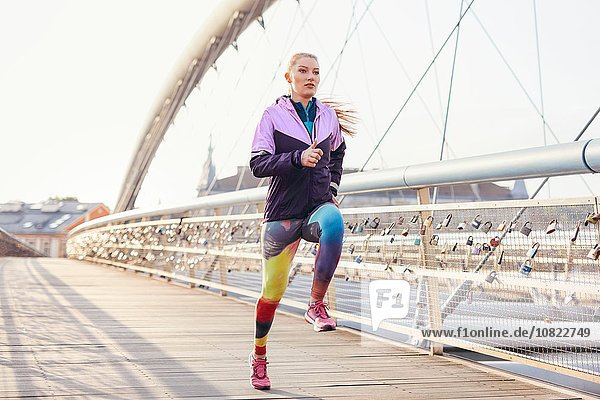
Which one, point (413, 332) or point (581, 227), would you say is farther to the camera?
point (413, 332)

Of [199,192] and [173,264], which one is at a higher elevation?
[199,192]

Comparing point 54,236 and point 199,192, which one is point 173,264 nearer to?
point 199,192

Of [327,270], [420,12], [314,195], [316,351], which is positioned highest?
[420,12]

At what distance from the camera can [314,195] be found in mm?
2543

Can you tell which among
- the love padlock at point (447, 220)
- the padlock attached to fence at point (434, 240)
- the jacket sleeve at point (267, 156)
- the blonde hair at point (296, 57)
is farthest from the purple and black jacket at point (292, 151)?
the padlock attached to fence at point (434, 240)

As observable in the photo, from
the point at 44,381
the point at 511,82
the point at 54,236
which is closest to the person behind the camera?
the point at 44,381

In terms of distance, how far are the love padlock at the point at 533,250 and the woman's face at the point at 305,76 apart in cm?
96

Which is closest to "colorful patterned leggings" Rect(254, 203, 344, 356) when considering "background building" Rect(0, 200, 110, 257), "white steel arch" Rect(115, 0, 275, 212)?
"white steel arch" Rect(115, 0, 275, 212)

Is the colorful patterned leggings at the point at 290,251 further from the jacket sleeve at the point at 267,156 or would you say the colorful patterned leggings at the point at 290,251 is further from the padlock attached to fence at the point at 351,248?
the padlock attached to fence at the point at 351,248

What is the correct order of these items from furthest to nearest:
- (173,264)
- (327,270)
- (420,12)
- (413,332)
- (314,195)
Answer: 1. (420,12)
2. (173,264)
3. (413,332)
4. (314,195)
5. (327,270)

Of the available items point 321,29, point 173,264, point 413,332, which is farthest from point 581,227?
point 321,29

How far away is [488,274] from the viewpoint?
10.5 feet

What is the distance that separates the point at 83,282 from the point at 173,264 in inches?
39.4

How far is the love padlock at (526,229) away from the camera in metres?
2.93
